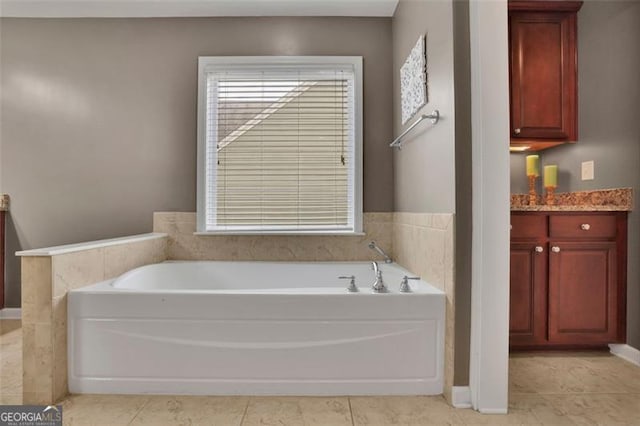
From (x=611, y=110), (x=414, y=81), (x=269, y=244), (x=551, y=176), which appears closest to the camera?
(x=414, y=81)

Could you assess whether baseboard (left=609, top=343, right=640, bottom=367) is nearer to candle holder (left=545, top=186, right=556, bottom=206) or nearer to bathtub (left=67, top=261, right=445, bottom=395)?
candle holder (left=545, top=186, right=556, bottom=206)

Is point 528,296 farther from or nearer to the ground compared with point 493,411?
farther from the ground

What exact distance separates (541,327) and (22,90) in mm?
4094

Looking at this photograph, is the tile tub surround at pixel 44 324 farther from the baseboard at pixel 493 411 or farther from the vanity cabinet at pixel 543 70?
the vanity cabinet at pixel 543 70

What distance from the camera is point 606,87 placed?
2.36m

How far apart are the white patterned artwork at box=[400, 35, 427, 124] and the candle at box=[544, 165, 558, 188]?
1164mm

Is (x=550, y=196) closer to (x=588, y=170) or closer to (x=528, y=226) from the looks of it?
(x=588, y=170)

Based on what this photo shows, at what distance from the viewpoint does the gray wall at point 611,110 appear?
7.11ft

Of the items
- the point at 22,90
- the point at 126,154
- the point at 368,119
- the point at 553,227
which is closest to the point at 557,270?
the point at 553,227

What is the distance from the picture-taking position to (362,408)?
156cm

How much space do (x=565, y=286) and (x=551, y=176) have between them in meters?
0.83

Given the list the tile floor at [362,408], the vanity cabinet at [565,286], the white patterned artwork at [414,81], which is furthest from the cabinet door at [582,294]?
the white patterned artwork at [414,81]

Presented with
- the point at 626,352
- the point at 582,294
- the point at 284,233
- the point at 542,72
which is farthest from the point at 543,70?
the point at 284,233

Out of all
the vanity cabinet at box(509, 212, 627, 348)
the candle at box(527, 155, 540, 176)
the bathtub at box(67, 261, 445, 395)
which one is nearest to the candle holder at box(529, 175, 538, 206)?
the candle at box(527, 155, 540, 176)
